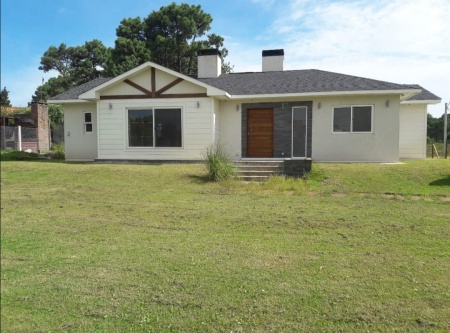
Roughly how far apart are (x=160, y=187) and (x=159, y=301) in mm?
6067

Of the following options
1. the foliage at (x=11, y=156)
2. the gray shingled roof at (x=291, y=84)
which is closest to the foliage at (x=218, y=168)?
the gray shingled roof at (x=291, y=84)

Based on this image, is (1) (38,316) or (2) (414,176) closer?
(1) (38,316)

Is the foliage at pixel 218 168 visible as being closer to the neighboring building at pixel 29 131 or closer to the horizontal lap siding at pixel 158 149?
the horizontal lap siding at pixel 158 149

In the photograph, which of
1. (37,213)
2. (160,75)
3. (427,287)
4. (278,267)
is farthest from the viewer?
(160,75)

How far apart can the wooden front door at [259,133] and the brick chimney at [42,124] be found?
48.5 feet

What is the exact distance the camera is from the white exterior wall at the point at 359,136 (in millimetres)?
13336

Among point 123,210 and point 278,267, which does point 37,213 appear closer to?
point 123,210

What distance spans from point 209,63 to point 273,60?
3.16m

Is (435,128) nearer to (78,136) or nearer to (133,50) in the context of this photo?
(133,50)

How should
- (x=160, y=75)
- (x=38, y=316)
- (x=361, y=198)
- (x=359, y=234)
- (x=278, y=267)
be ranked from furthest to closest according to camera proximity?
(x=160, y=75), (x=361, y=198), (x=359, y=234), (x=278, y=267), (x=38, y=316)

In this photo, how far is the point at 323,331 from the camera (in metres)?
2.85

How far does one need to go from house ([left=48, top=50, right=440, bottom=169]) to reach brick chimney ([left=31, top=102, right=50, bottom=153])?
34.3 feet

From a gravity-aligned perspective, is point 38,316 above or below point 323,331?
above

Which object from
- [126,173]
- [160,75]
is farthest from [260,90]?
[126,173]
